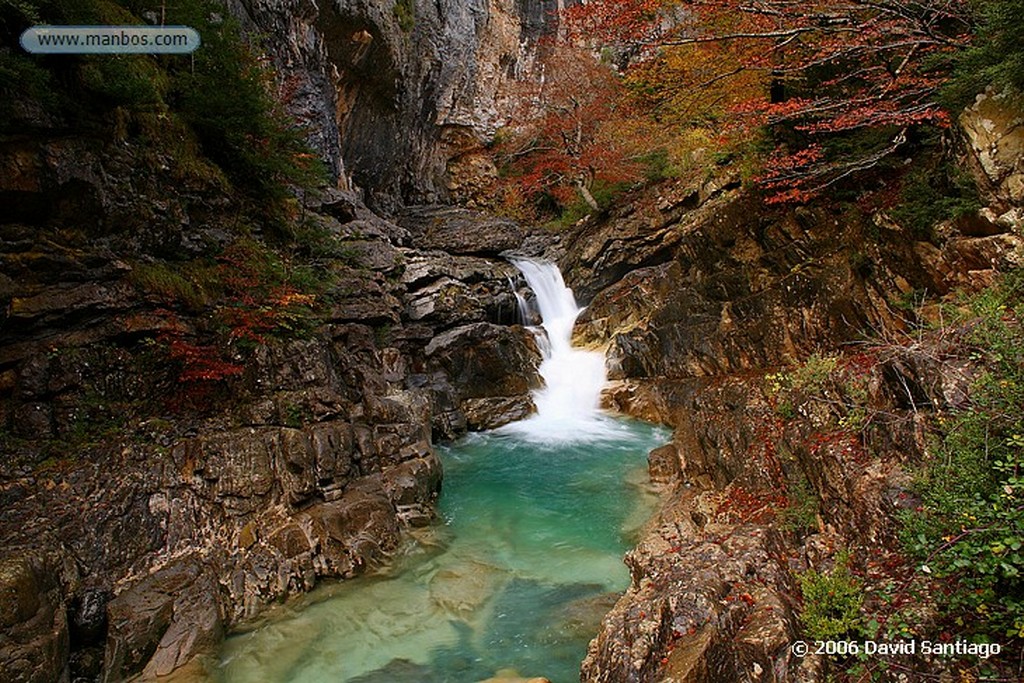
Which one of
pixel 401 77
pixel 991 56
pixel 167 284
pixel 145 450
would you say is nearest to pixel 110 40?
pixel 167 284

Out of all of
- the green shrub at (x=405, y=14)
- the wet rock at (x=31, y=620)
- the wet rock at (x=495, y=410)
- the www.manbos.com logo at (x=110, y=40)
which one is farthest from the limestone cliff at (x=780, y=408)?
the green shrub at (x=405, y=14)

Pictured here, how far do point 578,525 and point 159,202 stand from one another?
8.53 meters

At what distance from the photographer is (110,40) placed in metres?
7.08

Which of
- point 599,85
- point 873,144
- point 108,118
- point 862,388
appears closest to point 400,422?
point 108,118

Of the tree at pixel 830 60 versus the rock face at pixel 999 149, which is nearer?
the rock face at pixel 999 149

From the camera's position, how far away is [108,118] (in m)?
7.37

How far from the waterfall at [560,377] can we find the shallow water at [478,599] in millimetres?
2580

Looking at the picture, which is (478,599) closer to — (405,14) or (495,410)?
(495,410)

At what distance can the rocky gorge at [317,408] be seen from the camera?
479 cm

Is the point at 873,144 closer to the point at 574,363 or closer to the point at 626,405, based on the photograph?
the point at 626,405

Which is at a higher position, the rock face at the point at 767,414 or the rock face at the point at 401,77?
the rock face at the point at 401,77

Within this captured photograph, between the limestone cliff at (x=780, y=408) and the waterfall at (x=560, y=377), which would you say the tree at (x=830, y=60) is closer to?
the limestone cliff at (x=780, y=408)

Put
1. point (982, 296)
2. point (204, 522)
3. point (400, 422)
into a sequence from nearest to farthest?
point (982, 296)
point (204, 522)
point (400, 422)

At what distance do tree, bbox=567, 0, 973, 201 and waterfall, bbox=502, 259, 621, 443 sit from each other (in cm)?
690
